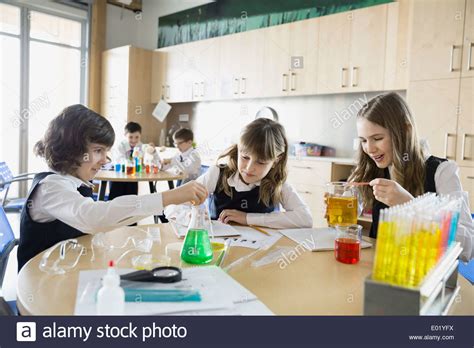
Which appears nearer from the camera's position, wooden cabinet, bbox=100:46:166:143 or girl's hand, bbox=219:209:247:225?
girl's hand, bbox=219:209:247:225

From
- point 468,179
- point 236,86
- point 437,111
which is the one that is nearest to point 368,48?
point 437,111

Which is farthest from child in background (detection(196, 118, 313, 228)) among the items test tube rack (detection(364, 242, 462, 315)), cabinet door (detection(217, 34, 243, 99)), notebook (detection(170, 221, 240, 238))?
cabinet door (detection(217, 34, 243, 99))

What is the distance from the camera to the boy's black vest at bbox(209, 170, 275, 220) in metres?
1.99

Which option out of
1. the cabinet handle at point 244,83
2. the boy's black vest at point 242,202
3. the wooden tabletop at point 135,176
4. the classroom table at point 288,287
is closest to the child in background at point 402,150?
the classroom table at point 288,287

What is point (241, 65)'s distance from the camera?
4949mm

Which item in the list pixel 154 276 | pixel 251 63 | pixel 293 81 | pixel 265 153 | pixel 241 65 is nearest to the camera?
pixel 154 276

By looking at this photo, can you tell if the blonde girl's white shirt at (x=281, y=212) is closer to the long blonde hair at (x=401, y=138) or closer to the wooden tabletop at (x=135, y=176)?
the long blonde hair at (x=401, y=138)

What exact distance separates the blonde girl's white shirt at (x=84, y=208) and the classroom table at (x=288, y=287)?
100 mm

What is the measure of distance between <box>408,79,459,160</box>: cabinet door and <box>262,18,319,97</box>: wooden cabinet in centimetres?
116

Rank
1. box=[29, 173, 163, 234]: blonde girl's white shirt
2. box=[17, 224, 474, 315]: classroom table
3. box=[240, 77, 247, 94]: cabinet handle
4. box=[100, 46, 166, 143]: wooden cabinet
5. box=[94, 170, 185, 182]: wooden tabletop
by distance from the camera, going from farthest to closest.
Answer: box=[100, 46, 166, 143]: wooden cabinet, box=[240, 77, 247, 94]: cabinet handle, box=[94, 170, 185, 182]: wooden tabletop, box=[29, 173, 163, 234]: blonde girl's white shirt, box=[17, 224, 474, 315]: classroom table

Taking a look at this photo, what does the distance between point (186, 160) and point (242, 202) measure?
2.34m

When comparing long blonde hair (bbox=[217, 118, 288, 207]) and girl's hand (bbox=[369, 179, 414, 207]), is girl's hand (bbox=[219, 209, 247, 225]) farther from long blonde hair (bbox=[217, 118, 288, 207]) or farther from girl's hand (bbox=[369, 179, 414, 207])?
girl's hand (bbox=[369, 179, 414, 207])

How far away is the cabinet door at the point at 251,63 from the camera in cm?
474

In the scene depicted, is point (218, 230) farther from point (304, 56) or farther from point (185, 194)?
point (304, 56)
